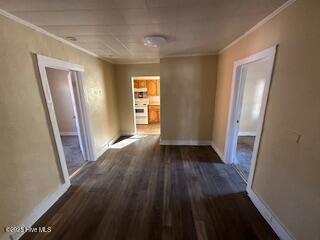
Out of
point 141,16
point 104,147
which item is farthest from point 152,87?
point 141,16

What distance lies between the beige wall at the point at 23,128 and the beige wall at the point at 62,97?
117 inches

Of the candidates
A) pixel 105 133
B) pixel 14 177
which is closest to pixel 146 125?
pixel 105 133

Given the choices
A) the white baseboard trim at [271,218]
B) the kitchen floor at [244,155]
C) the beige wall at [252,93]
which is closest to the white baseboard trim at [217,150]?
the kitchen floor at [244,155]

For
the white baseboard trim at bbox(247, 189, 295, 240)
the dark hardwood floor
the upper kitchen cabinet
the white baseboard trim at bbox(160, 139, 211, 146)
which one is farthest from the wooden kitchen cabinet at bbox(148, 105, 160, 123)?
the white baseboard trim at bbox(247, 189, 295, 240)

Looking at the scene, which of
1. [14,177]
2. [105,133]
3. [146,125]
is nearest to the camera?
[14,177]

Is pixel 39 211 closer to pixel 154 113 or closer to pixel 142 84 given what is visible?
pixel 154 113

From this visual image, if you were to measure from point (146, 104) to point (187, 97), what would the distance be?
9.55ft

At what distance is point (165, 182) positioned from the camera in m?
2.70

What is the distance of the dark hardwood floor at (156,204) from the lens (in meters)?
1.77

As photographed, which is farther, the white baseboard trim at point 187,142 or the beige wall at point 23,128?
the white baseboard trim at point 187,142

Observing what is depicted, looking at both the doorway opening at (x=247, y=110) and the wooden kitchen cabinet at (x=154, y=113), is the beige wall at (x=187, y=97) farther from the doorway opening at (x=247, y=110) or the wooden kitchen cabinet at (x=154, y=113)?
the wooden kitchen cabinet at (x=154, y=113)

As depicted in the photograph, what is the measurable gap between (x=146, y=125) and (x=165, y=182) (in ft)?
13.3

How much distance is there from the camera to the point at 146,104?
21.8 ft

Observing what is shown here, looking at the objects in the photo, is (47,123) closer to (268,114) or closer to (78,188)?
(78,188)
